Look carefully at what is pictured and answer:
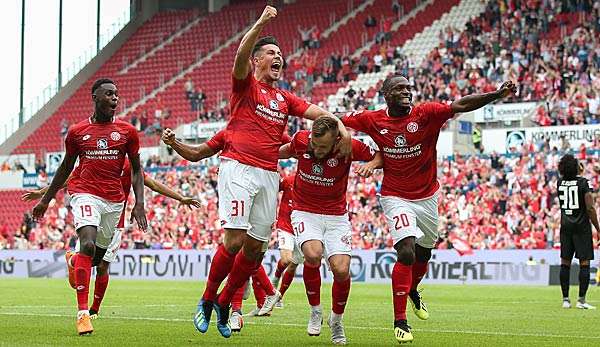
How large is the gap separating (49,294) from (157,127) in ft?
81.4

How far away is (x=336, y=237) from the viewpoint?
37.4 feet

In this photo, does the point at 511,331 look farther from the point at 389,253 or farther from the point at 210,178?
the point at 210,178

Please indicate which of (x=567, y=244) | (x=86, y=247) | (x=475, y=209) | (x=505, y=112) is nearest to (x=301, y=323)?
(x=86, y=247)

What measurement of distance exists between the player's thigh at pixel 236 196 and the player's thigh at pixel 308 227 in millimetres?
609

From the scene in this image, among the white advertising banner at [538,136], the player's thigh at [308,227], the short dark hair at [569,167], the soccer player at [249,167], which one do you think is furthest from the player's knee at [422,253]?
the white advertising banner at [538,136]

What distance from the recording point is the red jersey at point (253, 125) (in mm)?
11156

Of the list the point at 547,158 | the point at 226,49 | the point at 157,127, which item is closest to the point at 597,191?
the point at 547,158

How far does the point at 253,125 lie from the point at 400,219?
1801 mm

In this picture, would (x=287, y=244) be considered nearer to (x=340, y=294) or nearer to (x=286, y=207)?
(x=286, y=207)

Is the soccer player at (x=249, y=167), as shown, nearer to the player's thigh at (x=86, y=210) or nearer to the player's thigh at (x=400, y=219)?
the player's thigh at (x=400, y=219)

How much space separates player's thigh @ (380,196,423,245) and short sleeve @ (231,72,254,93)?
1.97 meters

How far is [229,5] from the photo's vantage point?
189 feet

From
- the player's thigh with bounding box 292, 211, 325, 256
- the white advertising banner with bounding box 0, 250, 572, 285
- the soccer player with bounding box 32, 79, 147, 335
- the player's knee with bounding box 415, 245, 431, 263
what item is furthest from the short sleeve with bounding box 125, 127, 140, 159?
the white advertising banner with bounding box 0, 250, 572, 285

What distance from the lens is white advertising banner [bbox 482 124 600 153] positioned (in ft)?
107
